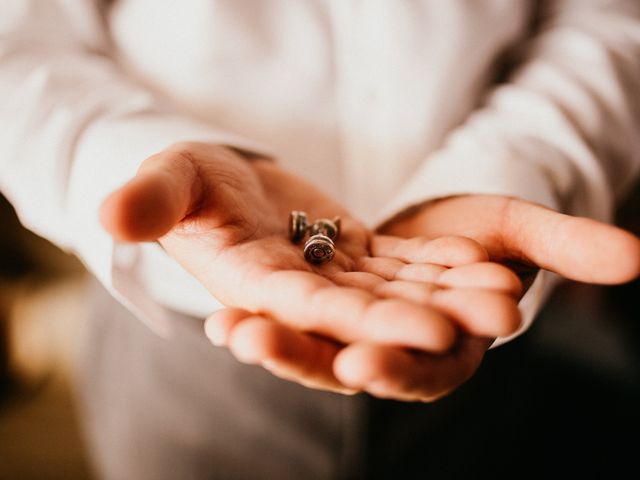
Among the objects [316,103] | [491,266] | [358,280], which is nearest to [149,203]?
[358,280]

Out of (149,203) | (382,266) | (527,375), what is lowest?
(527,375)

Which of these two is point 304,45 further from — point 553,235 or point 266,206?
point 553,235

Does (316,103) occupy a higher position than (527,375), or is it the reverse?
(316,103)

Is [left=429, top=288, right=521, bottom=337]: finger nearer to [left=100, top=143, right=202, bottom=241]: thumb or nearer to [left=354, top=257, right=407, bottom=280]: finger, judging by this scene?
[left=354, top=257, right=407, bottom=280]: finger

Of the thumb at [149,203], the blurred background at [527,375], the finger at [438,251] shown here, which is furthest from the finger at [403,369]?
the blurred background at [527,375]

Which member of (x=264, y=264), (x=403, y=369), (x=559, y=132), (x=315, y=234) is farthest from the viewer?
(x=559, y=132)

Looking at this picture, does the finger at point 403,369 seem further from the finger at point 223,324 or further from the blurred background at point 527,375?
the blurred background at point 527,375

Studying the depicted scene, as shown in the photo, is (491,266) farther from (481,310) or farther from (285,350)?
(285,350)

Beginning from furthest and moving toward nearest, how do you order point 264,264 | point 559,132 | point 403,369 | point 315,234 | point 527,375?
point 527,375
point 559,132
point 315,234
point 264,264
point 403,369
